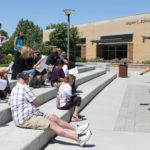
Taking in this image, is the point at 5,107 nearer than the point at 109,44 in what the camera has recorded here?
Yes

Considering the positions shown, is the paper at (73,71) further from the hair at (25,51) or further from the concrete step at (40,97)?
the hair at (25,51)

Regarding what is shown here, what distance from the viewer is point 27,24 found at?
9419 cm

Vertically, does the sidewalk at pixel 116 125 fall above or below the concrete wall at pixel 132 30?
below

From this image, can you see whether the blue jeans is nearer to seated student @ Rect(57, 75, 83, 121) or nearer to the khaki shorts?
seated student @ Rect(57, 75, 83, 121)

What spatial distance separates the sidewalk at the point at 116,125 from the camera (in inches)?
183

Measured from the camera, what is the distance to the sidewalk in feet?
15.3

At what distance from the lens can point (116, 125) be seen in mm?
6004

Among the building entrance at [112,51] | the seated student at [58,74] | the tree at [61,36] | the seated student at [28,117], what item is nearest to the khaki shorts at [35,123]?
the seated student at [28,117]

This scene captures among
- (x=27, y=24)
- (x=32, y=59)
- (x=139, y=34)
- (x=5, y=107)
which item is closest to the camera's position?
(x=5, y=107)

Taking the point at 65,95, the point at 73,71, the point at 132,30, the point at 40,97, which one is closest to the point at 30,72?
the point at 40,97

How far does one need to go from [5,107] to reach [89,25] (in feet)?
126

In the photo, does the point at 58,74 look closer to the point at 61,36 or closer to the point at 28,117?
the point at 28,117

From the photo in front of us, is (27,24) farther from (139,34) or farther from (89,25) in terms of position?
(139,34)

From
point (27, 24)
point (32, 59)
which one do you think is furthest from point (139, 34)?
point (27, 24)
